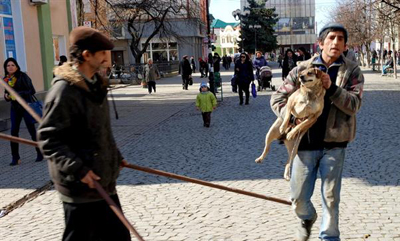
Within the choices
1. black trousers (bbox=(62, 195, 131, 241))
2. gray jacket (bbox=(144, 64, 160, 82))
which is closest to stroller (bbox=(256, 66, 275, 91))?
gray jacket (bbox=(144, 64, 160, 82))

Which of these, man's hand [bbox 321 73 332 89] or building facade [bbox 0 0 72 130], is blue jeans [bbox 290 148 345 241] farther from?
building facade [bbox 0 0 72 130]

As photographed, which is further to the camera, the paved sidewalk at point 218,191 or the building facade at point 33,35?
the building facade at point 33,35

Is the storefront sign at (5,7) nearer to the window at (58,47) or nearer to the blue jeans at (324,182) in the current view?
the window at (58,47)

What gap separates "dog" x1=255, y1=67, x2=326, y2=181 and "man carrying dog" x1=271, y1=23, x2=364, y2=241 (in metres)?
0.07

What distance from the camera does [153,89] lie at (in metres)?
26.6

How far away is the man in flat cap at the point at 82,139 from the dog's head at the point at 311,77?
1452mm

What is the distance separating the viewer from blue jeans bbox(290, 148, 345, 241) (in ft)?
13.0

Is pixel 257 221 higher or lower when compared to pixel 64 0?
lower

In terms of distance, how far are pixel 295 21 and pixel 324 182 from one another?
104 m

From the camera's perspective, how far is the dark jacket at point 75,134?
2.91m

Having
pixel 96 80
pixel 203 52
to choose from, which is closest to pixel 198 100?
pixel 96 80

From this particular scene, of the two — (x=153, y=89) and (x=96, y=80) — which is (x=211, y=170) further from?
(x=153, y=89)

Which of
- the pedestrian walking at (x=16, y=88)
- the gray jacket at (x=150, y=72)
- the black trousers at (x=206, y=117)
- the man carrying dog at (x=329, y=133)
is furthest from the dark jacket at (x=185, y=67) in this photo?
the man carrying dog at (x=329, y=133)

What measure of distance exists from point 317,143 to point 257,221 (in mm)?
1533
